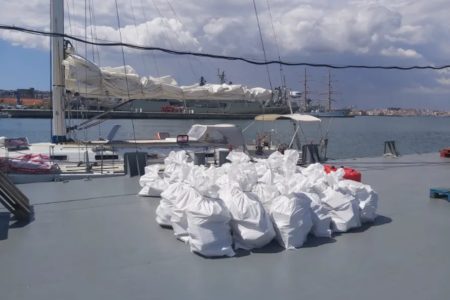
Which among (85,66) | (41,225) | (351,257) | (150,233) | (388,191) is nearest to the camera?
(351,257)

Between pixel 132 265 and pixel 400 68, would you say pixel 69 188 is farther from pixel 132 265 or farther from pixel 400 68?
pixel 400 68

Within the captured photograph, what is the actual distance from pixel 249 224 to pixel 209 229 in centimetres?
43

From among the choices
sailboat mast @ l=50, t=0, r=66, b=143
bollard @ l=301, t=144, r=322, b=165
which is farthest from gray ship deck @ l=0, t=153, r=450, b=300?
sailboat mast @ l=50, t=0, r=66, b=143

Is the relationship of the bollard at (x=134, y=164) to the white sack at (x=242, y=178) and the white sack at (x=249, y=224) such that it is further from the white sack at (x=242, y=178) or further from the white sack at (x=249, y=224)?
the white sack at (x=249, y=224)

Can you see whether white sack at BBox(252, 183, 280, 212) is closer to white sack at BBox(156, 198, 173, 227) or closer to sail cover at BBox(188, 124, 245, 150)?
white sack at BBox(156, 198, 173, 227)

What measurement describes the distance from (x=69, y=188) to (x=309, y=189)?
5098mm

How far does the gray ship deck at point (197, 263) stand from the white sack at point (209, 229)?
11cm

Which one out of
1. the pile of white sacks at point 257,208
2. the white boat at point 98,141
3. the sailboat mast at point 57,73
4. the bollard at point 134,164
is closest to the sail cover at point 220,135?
the white boat at point 98,141

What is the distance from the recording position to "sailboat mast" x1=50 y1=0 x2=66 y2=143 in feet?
50.7

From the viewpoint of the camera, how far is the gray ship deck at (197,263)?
158 inches

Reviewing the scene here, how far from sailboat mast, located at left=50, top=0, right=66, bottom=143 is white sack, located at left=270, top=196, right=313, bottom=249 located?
12.1m

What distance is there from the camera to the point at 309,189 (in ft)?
19.1

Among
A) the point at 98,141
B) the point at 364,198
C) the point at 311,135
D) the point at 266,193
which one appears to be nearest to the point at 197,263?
the point at 266,193

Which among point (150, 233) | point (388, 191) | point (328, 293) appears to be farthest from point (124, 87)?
point (328, 293)
